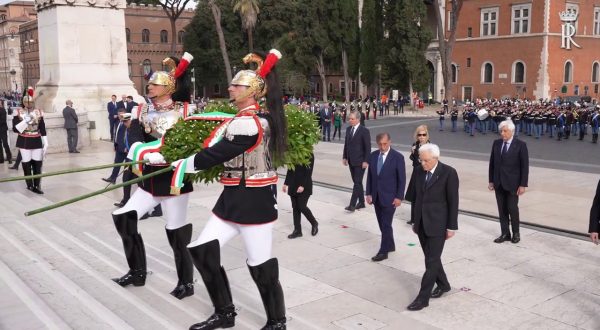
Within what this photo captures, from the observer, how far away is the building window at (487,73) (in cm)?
5270

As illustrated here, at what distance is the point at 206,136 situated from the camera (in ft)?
15.6

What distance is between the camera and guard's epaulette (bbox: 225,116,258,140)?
14.0 ft

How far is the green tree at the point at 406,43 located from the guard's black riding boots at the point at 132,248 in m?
41.8

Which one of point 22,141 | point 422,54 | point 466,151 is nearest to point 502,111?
point 466,151

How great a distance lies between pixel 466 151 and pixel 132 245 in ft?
52.8

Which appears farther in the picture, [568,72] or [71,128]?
[568,72]

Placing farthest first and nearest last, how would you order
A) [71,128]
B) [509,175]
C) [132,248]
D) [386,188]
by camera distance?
[71,128] < [509,175] < [386,188] < [132,248]

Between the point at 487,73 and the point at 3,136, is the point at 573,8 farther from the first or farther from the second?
the point at 3,136

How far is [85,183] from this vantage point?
12469mm

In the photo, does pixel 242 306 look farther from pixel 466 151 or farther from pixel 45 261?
pixel 466 151

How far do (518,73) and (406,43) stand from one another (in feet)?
41.6

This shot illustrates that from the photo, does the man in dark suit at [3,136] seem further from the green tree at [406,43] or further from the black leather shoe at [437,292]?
the green tree at [406,43]

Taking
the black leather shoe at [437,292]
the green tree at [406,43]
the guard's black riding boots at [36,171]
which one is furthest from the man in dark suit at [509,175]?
the green tree at [406,43]

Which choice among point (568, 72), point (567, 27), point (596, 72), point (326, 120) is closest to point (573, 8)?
point (567, 27)
